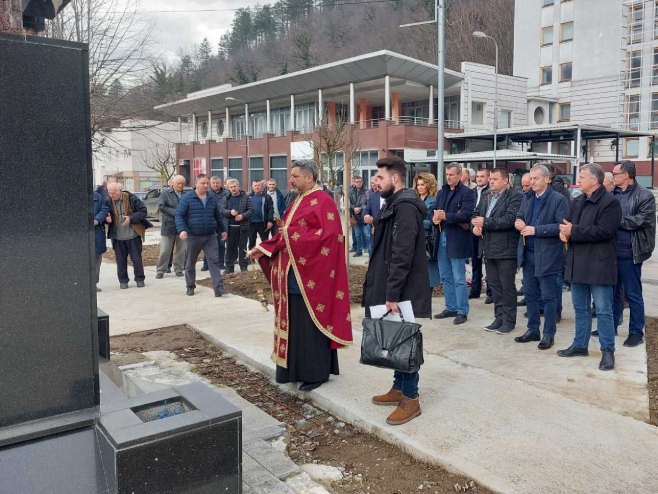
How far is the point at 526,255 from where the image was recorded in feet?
22.5

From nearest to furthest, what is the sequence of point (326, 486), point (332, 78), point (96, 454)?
point (96, 454) → point (326, 486) → point (332, 78)

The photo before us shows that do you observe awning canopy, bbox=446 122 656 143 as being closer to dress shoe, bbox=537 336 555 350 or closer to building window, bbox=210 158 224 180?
building window, bbox=210 158 224 180

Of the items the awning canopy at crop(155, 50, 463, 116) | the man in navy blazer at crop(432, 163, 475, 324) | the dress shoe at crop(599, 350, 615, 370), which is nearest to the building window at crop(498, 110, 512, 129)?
the awning canopy at crop(155, 50, 463, 116)

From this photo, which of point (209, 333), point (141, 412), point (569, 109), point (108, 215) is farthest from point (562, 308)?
point (569, 109)

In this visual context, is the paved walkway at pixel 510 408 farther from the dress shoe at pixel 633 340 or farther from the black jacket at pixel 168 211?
the black jacket at pixel 168 211

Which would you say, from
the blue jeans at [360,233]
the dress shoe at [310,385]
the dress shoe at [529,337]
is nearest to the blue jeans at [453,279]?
the dress shoe at [529,337]

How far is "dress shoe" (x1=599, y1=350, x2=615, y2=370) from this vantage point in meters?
5.63

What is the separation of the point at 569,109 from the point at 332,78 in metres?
23.2

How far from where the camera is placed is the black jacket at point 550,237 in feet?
21.0

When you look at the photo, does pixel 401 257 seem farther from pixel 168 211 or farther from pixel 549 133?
pixel 549 133

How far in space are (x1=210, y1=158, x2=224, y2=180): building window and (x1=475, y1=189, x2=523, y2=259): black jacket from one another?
4675 centimetres

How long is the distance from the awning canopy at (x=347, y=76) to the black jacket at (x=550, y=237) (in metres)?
30.3

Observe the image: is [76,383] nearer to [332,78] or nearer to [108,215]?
[108,215]

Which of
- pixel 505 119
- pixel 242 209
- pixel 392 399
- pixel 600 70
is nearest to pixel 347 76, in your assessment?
pixel 505 119
